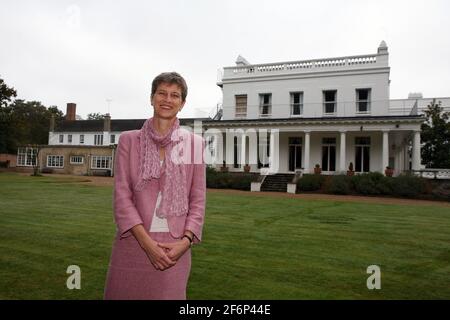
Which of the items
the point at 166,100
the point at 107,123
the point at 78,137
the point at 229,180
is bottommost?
the point at 229,180

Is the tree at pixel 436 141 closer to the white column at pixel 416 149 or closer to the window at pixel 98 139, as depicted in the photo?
the white column at pixel 416 149

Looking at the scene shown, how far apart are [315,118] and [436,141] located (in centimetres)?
1268

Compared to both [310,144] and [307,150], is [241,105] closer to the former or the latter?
[310,144]

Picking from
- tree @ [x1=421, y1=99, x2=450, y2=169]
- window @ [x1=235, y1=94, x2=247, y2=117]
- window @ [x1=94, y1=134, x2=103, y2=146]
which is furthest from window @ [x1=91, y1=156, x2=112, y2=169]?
tree @ [x1=421, y1=99, x2=450, y2=169]

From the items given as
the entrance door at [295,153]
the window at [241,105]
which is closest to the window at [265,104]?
the window at [241,105]

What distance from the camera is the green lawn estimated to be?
454cm

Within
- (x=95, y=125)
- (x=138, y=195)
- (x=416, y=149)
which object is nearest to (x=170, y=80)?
(x=138, y=195)

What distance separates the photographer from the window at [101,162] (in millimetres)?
43094

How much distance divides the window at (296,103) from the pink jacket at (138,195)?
27295 millimetres

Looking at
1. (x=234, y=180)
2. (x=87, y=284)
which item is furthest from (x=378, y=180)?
(x=87, y=284)

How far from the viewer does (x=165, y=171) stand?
238 centimetres

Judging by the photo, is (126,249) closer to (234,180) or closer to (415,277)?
(415,277)

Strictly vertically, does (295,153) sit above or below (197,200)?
above

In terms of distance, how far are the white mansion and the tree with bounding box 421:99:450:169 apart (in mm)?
1698
